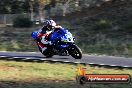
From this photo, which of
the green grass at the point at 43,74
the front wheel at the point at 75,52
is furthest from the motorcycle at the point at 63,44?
the green grass at the point at 43,74

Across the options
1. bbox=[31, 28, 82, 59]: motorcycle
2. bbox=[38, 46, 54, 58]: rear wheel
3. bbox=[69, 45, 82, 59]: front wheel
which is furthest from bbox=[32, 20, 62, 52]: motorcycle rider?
bbox=[69, 45, 82, 59]: front wheel

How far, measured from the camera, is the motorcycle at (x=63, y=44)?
18.9 metres

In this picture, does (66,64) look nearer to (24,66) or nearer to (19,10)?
(24,66)

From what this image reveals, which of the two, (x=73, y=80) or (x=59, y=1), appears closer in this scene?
(x=73, y=80)

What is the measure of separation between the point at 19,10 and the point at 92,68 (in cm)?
5842

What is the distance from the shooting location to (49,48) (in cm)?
2014

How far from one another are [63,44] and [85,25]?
84.9ft

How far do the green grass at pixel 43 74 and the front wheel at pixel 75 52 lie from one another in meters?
0.84

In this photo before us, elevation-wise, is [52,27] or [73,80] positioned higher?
[52,27]

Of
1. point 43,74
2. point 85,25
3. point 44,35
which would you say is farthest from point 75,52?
point 85,25

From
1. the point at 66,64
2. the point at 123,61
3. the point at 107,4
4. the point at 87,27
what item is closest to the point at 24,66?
the point at 66,64

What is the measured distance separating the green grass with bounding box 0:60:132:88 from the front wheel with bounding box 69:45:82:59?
2.76 ft

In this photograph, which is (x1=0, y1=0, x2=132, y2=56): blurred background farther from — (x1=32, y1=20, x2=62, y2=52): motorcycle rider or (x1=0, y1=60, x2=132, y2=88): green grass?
(x1=0, y1=60, x2=132, y2=88): green grass

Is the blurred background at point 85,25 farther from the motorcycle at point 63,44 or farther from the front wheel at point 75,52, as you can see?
the motorcycle at point 63,44
